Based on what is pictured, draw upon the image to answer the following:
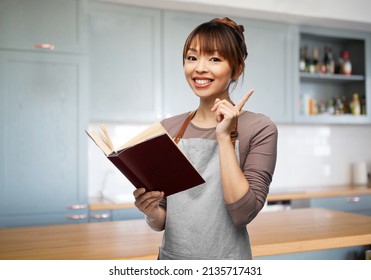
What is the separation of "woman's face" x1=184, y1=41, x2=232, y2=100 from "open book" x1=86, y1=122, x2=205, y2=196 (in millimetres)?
177

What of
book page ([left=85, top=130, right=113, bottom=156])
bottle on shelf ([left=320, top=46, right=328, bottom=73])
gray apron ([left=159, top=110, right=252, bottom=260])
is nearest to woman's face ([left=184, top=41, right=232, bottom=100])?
gray apron ([left=159, top=110, right=252, bottom=260])

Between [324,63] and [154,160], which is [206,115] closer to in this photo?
[154,160]

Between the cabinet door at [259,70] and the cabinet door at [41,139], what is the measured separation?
67cm

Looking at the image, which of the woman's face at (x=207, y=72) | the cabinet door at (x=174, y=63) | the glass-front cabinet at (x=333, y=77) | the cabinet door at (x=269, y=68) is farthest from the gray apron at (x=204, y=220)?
the glass-front cabinet at (x=333, y=77)

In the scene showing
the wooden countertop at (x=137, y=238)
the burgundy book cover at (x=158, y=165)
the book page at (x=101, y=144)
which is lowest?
the wooden countertop at (x=137, y=238)

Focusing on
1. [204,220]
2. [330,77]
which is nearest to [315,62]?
[330,77]

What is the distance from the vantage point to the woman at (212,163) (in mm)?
993

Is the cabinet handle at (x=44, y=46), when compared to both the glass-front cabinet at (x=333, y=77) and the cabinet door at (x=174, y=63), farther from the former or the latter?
the glass-front cabinet at (x=333, y=77)

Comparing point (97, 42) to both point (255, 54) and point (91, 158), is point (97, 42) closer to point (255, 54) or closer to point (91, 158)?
point (91, 158)

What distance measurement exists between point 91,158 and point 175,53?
925 millimetres

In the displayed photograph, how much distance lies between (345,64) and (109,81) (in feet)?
6.68

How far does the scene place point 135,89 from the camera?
290cm

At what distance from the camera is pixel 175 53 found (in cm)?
299
